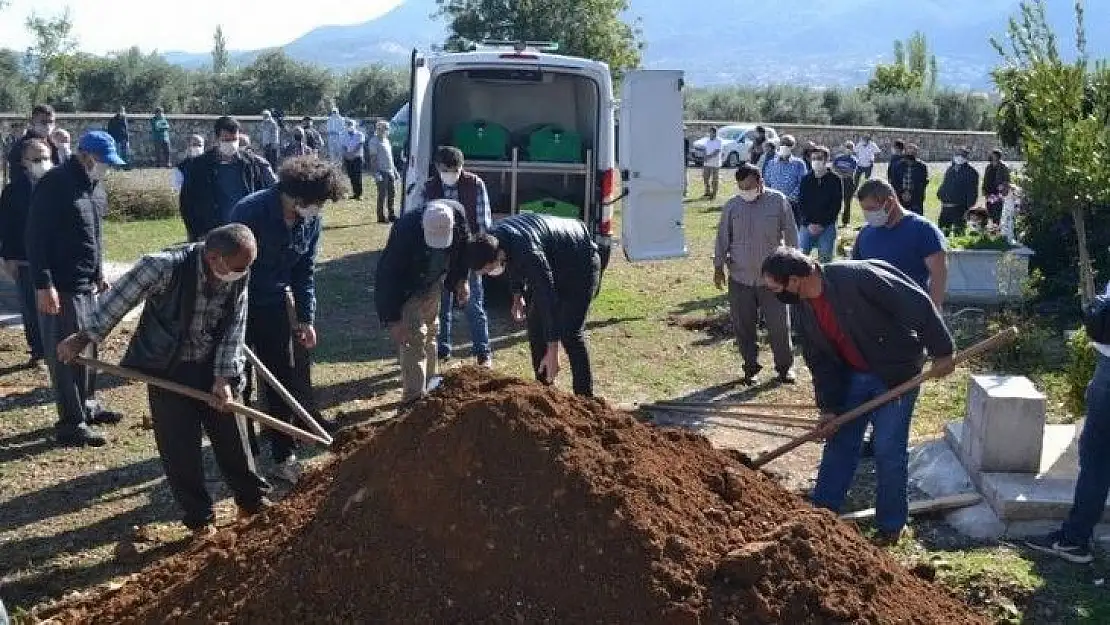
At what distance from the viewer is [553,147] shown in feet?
39.0

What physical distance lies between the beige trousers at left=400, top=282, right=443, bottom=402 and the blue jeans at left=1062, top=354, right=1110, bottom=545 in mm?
3779

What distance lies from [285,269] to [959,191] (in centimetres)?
1264

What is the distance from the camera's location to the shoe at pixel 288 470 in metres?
6.54

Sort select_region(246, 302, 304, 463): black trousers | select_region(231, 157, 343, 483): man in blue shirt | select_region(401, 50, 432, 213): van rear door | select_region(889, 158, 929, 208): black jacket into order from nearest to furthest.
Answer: select_region(231, 157, 343, 483): man in blue shirt
select_region(246, 302, 304, 463): black trousers
select_region(401, 50, 432, 213): van rear door
select_region(889, 158, 929, 208): black jacket

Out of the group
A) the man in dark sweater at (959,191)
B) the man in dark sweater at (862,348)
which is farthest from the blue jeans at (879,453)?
the man in dark sweater at (959,191)

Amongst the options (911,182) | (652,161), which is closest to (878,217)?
(652,161)

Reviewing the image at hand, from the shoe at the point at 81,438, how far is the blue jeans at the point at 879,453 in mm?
4476

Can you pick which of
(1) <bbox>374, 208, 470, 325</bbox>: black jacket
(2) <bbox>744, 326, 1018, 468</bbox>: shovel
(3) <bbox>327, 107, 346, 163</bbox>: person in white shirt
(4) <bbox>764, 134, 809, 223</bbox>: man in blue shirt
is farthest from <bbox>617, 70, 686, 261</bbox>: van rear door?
(3) <bbox>327, 107, 346, 163</bbox>: person in white shirt

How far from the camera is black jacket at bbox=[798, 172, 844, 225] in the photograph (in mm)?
11750

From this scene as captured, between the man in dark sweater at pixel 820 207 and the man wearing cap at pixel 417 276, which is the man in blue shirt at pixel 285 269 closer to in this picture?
the man wearing cap at pixel 417 276

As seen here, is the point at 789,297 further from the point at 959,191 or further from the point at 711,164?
the point at 711,164

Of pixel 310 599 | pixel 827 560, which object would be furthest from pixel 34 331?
pixel 827 560

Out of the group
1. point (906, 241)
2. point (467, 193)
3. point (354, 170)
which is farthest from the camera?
point (354, 170)

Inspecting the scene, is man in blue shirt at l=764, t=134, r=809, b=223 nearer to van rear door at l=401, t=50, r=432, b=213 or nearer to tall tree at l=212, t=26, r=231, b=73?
van rear door at l=401, t=50, r=432, b=213
